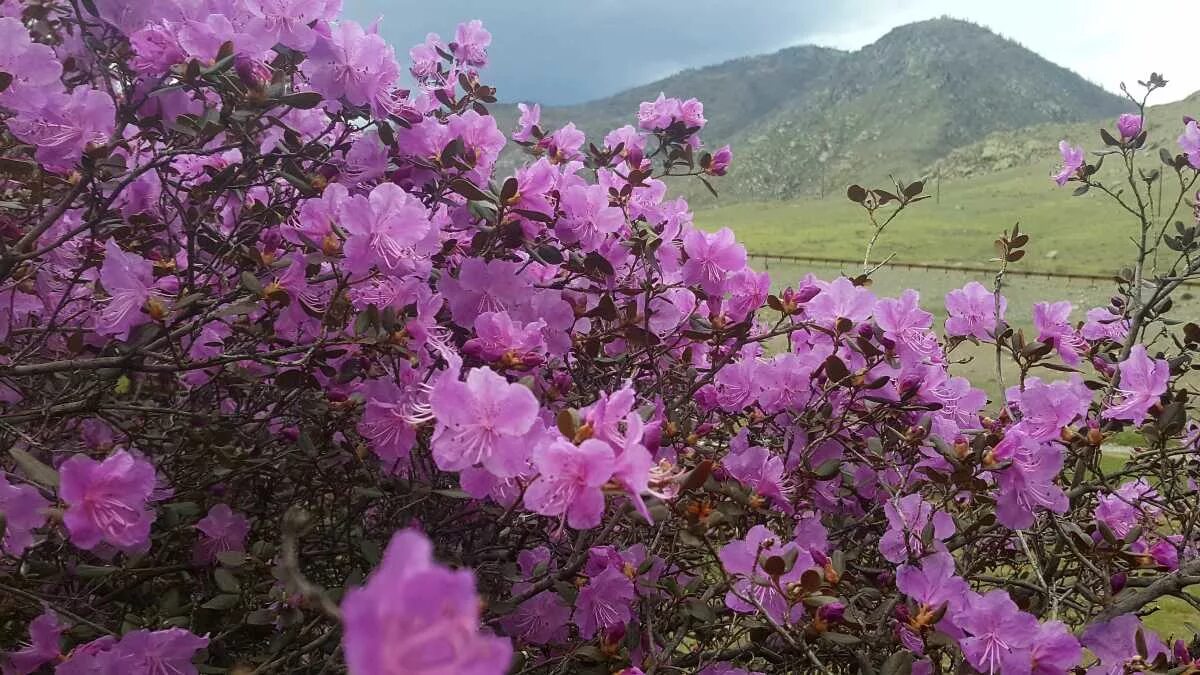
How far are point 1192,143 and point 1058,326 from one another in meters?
1.29

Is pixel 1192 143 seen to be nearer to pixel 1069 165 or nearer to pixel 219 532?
pixel 1069 165

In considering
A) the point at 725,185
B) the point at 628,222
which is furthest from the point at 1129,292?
the point at 725,185

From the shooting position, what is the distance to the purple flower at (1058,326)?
1.91m

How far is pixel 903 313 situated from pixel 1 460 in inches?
77.4

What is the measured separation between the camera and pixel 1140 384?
1587 mm

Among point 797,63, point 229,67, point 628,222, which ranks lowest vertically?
point 628,222

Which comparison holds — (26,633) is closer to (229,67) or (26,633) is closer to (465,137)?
(229,67)

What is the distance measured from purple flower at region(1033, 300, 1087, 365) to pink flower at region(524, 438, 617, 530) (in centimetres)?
154

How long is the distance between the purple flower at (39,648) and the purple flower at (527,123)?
184 cm

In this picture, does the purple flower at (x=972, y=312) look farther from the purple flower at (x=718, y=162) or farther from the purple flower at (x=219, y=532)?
the purple flower at (x=219, y=532)

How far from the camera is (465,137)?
63.0 inches

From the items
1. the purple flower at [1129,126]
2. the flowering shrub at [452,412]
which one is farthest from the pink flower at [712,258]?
the purple flower at [1129,126]

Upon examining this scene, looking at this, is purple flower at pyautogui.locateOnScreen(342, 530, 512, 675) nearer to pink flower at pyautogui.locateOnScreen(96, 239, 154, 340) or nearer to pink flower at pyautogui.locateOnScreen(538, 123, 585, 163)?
pink flower at pyautogui.locateOnScreen(96, 239, 154, 340)

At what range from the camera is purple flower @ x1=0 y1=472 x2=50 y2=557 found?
1.12 metres
